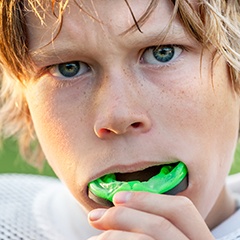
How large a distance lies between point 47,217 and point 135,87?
0.42m

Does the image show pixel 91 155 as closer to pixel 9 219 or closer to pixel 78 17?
pixel 78 17

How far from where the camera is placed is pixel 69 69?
146 centimetres

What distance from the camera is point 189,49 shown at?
1425 mm

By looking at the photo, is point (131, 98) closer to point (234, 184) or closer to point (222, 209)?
point (222, 209)

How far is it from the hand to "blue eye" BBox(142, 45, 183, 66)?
0.27 metres

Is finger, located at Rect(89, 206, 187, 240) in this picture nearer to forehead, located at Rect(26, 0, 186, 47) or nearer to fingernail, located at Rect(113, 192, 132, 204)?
fingernail, located at Rect(113, 192, 132, 204)

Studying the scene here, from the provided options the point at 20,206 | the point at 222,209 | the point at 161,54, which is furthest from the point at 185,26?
the point at 20,206

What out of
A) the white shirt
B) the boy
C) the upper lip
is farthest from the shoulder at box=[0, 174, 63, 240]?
the upper lip

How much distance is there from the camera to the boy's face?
1.35 metres

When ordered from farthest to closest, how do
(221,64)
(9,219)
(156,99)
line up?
(9,219) < (221,64) < (156,99)

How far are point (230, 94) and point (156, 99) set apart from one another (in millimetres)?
181

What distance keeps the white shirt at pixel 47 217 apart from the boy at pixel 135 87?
13cm

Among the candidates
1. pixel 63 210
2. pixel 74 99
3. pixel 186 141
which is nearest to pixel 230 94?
pixel 186 141

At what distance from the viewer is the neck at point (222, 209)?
1633 millimetres
